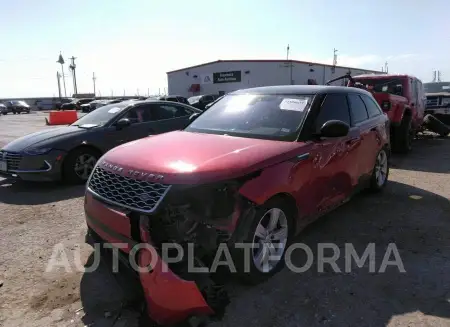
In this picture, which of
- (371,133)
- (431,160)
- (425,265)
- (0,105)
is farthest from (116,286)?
(0,105)

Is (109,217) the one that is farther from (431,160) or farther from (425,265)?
(431,160)

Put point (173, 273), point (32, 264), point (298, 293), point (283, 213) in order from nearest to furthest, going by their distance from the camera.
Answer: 1. point (173, 273)
2. point (298, 293)
3. point (283, 213)
4. point (32, 264)

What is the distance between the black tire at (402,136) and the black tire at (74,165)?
7.23 m

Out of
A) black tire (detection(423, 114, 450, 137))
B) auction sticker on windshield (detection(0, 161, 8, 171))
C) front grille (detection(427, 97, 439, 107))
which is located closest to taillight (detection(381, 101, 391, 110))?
A: black tire (detection(423, 114, 450, 137))

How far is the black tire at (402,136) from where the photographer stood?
9.00 metres

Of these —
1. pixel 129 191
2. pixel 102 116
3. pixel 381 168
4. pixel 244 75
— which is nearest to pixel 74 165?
pixel 102 116

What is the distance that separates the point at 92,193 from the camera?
309cm

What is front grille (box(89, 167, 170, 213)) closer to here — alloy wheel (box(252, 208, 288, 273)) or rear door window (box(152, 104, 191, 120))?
alloy wheel (box(252, 208, 288, 273))

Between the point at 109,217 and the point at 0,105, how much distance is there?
47776 mm

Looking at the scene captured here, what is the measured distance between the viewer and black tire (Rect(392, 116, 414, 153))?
9000 mm

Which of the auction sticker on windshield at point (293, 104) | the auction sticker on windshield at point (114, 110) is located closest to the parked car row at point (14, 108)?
the auction sticker on windshield at point (114, 110)

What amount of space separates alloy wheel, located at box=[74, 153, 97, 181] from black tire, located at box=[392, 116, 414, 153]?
7.20 m

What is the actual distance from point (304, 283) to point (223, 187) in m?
1.19

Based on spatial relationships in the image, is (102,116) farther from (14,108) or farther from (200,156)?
(14,108)
